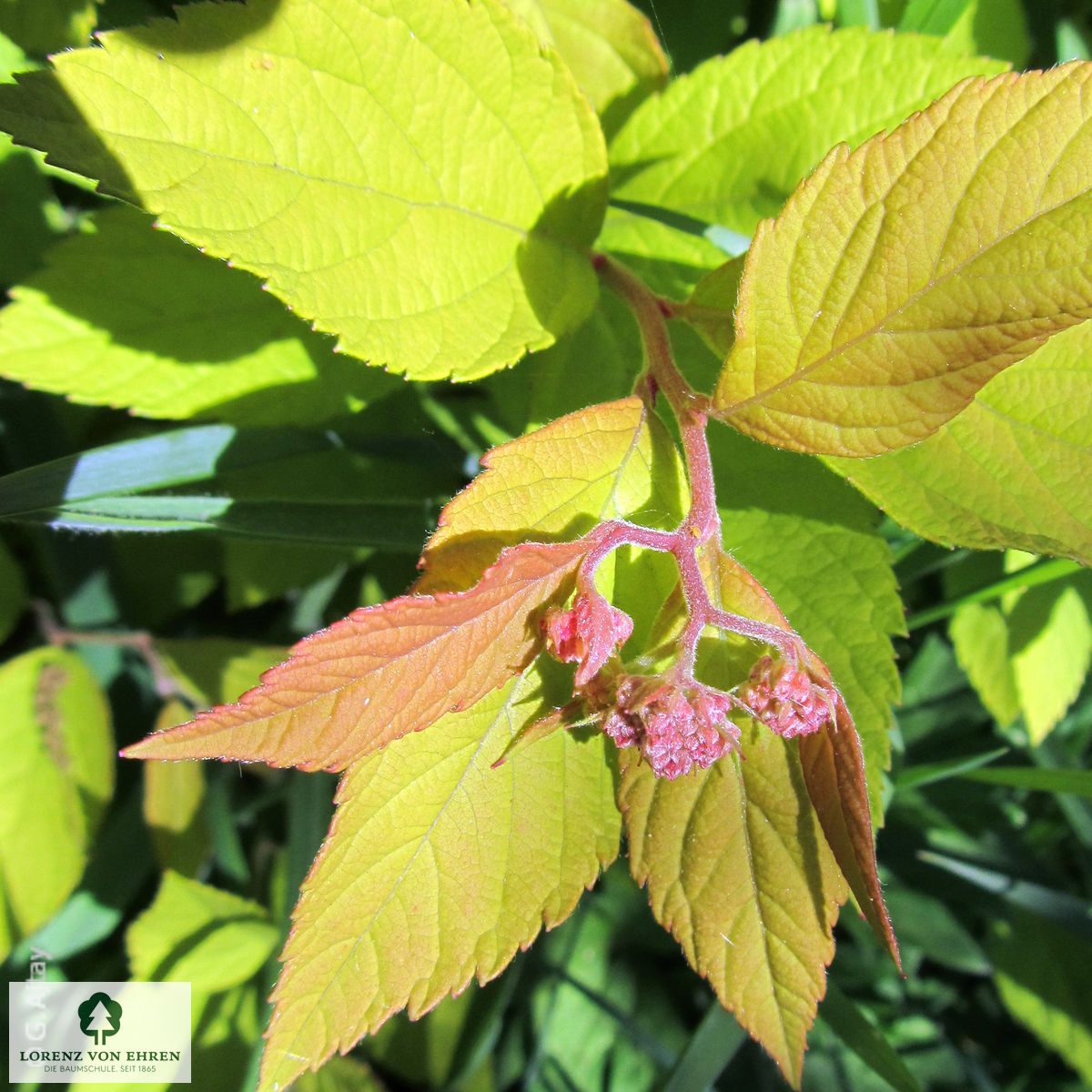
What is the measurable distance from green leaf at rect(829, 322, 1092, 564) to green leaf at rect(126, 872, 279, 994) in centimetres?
101

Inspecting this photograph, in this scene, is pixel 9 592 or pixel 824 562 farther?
pixel 9 592

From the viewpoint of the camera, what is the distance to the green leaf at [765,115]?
0.87 meters

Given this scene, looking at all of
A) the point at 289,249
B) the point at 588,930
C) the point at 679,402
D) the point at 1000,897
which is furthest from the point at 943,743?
the point at 289,249

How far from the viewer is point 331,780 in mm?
1262

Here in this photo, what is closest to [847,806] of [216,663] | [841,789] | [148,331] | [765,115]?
[841,789]

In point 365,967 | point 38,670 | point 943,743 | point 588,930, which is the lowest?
point 588,930

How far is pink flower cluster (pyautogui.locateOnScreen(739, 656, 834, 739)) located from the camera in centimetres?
60

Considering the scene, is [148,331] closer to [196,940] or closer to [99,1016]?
[196,940]

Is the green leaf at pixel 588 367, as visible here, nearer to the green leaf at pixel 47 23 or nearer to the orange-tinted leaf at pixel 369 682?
the orange-tinted leaf at pixel 369 682

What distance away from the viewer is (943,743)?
4.73ft

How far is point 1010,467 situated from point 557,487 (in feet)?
1.33

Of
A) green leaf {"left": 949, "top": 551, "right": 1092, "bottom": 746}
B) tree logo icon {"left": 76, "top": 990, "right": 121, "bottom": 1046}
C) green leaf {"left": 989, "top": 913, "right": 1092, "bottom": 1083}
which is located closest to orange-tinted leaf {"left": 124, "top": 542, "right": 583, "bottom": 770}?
green leaf {"left": 949, "top": 551, "right": 1092, "bottom": 746}

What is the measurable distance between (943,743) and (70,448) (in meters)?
1.37

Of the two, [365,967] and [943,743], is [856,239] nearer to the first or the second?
[365,967]
